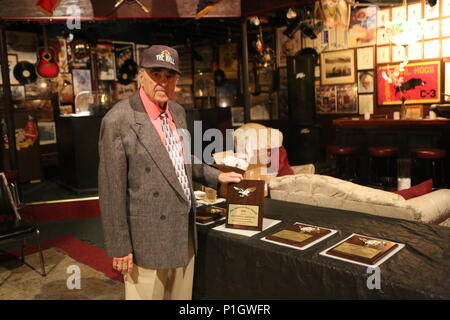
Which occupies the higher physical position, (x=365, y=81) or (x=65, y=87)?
→ (x=65, y=87)

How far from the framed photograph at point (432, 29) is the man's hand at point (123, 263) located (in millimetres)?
7558

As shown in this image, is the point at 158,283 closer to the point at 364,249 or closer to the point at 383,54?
the point at 364,249

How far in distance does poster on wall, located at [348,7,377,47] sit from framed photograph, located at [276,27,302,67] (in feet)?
4.37

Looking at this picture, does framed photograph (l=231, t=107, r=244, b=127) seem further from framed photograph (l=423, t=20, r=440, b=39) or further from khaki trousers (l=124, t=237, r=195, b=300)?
khaki trousers (l=124, t=237, r=195, b=300)

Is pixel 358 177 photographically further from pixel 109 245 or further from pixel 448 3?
pixel 109 245

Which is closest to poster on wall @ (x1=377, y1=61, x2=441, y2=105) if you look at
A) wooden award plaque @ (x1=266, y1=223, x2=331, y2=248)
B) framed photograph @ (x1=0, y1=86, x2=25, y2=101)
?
wooden award plaque @ (x1=266, y1=223, x2=331, y2=248)

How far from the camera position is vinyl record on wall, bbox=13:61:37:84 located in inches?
340

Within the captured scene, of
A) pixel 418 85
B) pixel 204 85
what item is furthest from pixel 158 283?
pixel 204 85

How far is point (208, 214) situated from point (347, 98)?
23.1 feet

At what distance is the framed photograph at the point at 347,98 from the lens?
8717mm

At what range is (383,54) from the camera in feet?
26.6

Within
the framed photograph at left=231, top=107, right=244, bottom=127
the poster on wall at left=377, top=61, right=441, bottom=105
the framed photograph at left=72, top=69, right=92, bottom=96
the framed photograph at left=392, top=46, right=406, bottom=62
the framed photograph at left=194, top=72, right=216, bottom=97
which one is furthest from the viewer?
the framed photograph at left=194, top=72, right=216, bottom=97

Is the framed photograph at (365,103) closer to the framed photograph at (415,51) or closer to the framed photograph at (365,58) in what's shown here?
the framed photograph at (365,58)

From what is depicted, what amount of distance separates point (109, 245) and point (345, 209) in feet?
5.33
